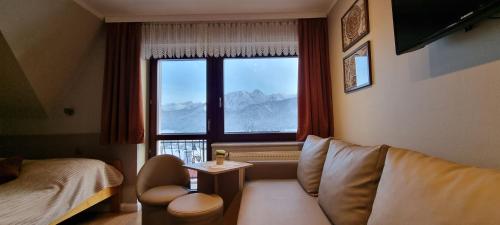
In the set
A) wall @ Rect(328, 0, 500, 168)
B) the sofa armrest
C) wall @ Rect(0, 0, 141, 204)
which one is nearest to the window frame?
wall @ Rect(0, 0, 141, 204)

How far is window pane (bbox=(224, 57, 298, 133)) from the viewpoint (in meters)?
3.01

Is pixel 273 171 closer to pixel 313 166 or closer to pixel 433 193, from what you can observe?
pixel 313 166

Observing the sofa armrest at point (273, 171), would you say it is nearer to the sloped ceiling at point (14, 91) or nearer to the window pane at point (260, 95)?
the window pane at point (260, 95)

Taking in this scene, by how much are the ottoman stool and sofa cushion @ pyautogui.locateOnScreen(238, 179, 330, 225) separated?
0.73 ft

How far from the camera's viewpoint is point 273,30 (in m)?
2.83

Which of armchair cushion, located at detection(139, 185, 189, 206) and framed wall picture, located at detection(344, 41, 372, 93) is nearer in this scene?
framed wall picture, located at detection(344, 41, 372, 93)

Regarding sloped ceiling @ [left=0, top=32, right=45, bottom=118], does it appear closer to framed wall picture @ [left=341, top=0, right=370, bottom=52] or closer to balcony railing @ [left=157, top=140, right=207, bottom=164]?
balcony railing @ [left=157, top=140, right=207, bottom=164]

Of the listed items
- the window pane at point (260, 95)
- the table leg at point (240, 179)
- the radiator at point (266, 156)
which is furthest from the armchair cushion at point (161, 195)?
the window pane at point (260, 95)

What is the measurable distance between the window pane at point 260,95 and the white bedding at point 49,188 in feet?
5.04

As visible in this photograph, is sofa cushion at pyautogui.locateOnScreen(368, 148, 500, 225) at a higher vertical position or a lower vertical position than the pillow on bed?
higher

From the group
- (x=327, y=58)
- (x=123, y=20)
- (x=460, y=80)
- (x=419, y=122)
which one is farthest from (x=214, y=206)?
(x=123, y=20)

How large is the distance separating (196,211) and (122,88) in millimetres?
1876

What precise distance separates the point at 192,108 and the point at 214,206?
162cm

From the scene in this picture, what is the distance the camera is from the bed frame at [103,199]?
2.05 m
